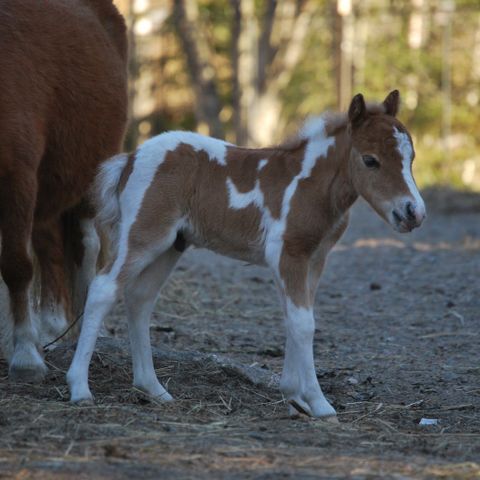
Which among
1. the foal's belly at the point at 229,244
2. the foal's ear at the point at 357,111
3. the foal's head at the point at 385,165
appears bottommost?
the foal's belly at the point at 229,244

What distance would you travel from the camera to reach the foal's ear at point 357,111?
15.1 feet

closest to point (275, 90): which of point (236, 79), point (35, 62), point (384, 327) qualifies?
point (236, 79)

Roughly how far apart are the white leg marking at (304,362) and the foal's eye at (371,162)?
64 cm

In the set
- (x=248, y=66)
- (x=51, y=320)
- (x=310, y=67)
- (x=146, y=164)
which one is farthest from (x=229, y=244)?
(x=310, y=67)

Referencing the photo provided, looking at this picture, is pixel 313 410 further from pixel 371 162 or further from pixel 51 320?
pixel 51 320

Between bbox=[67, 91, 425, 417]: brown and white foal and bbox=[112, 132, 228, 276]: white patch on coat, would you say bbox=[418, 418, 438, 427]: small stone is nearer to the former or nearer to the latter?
bbox=[67, 91, 425, 417]: brown and white foal

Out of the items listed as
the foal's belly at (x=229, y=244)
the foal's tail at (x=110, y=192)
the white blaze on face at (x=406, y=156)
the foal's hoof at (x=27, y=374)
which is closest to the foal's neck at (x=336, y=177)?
the white blaze on face at (x=406, y=156)

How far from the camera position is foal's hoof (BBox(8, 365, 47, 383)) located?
523cm

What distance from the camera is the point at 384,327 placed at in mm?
7270

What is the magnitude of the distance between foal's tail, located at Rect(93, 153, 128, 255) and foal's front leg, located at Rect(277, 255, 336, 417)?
815 mm

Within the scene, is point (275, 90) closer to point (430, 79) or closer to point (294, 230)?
point (430, 79)

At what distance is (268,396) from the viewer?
5.14 metres

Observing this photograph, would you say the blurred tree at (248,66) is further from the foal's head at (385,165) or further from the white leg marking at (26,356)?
the foal's head at (385,165)

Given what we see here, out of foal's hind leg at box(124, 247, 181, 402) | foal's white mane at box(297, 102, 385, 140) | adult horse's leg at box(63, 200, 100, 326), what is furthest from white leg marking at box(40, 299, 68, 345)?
foal's white mane at box(297, 102, 385, 140)
